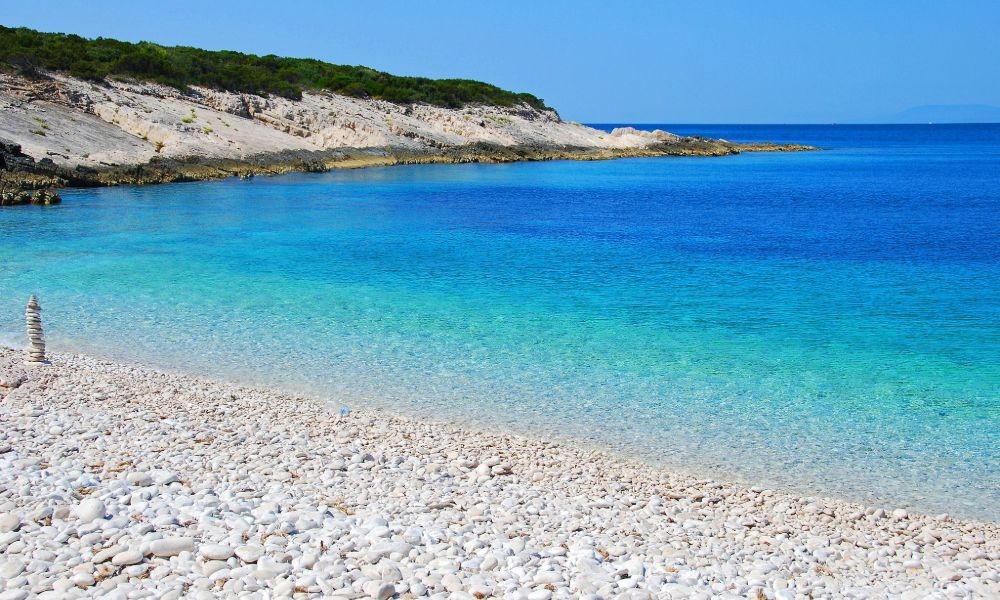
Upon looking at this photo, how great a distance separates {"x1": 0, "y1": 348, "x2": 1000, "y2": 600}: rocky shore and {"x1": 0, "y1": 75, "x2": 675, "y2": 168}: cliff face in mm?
40106

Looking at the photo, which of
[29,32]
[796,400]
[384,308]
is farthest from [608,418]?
[29,32]

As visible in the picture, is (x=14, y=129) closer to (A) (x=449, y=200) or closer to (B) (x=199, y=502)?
(A) (x=449, y=200)

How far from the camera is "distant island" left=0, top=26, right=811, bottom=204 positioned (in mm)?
46094

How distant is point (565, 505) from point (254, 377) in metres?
6.84

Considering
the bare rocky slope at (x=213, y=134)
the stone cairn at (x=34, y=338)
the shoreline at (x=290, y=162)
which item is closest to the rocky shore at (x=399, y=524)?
the stone cairn at (x=34, y=338)

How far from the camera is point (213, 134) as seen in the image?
180 feet

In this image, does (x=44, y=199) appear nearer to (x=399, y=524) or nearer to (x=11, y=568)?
(x=11, y=568)

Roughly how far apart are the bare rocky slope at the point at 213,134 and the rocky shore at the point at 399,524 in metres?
35.3

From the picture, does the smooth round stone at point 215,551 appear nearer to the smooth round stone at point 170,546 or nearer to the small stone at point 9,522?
the smooth round stone at point 170,546

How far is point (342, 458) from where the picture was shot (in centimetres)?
948

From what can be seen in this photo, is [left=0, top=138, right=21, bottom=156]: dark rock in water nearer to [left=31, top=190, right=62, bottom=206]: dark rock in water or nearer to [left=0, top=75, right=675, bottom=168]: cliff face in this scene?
[left=0, top=75, right=675, bottom=168]: cliff face

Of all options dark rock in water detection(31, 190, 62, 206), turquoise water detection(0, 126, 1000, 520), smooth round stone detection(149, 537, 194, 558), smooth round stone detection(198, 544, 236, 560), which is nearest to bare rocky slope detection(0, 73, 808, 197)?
dark rock in water detection(31, 190, 62, 206)

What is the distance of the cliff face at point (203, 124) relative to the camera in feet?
154

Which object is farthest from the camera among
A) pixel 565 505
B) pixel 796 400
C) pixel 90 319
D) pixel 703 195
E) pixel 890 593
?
pixel 703 195
